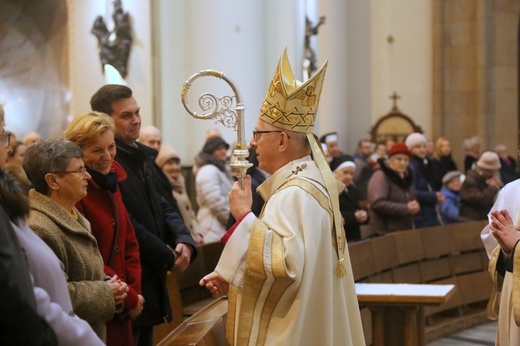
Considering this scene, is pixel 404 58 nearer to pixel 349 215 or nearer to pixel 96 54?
pixel 96 54

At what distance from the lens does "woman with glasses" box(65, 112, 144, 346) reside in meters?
3.69

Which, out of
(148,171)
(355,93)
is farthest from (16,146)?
(355,93)

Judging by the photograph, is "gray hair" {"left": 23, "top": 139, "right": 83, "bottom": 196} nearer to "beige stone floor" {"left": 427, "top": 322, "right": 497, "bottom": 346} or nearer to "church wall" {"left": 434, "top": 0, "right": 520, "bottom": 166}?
"beige stone floor" {"left": 427, "top": 322, "right": 497, "bottom": 346}

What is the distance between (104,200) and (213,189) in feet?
11.5

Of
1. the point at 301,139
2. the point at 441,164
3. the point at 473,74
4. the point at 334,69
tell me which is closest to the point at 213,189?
the point at 301,139

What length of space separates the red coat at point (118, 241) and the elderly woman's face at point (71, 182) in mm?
448

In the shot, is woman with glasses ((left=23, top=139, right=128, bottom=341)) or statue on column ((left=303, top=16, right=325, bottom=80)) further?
statue on column ((left=303, top=16, right=325, bottom=80))

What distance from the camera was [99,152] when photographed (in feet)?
12.2

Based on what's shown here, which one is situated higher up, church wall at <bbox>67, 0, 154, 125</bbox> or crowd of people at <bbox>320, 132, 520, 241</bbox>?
church wall at <bbox>67, 0, 154, 125</bbox>

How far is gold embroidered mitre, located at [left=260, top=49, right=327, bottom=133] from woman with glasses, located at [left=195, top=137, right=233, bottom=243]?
3.63 meters

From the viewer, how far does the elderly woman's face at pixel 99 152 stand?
146 inches

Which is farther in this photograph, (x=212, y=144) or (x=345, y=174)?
(x=345, y=174)

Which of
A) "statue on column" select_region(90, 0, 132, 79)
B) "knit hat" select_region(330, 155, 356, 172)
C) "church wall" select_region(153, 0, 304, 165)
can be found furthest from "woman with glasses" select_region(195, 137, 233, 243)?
"statue on column" select_region(90, 0, 132, 79)

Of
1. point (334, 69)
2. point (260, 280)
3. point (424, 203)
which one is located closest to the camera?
point (260, 280)
